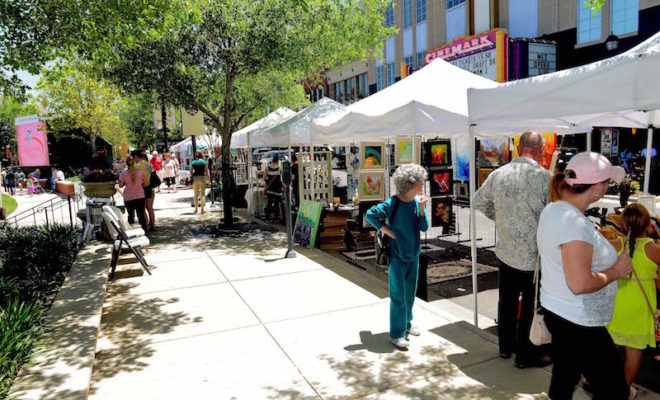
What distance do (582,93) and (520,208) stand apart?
97 centimetres

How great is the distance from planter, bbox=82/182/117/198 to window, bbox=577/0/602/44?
1745 cm

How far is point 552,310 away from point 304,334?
2.89 metres

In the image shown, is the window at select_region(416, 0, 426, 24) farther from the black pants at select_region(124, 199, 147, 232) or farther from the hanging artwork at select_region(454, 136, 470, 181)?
the black pants at select_region(124, 199, 147, 232)

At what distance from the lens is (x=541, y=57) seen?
19984mm

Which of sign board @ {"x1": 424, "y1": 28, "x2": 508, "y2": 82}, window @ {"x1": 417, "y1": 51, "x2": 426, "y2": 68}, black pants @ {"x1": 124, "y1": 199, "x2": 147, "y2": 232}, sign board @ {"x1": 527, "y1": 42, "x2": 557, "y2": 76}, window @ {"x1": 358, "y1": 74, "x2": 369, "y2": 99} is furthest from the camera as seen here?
window @ {"x1": 358, "y1": 74, "x2": 369, "y2": 99}

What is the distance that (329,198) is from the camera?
34.2 ft

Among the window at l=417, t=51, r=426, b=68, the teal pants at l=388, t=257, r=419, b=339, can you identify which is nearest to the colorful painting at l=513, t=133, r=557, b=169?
the teal pants at l=388, t=257, r=419, b=339

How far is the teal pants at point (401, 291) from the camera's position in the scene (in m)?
4.41

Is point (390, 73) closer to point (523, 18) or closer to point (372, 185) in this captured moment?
point (523, 18)

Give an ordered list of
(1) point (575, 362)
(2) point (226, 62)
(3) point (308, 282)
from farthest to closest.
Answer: (2) point (226, 62), (3) point (308, 282), (1) point (575, 362)

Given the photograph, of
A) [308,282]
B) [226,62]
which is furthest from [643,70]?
[226,62]

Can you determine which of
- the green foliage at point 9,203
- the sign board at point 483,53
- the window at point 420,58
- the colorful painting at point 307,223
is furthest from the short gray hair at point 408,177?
the window at point 420,58

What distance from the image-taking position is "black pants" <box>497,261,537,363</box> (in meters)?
3.96

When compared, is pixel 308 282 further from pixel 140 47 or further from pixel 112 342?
pixel 140 47
